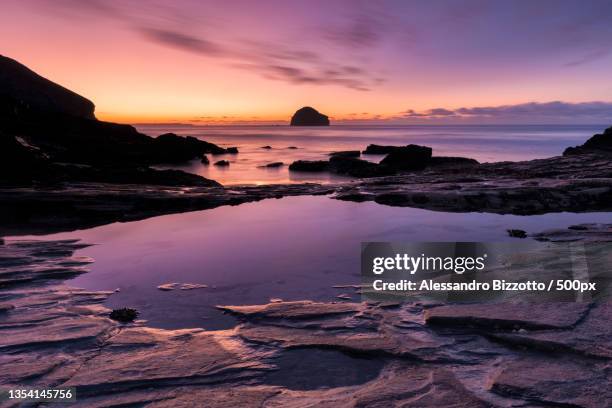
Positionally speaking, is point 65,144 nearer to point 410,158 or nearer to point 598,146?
point 410,158

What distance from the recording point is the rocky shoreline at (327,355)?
4.82 meters

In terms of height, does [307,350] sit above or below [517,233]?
below

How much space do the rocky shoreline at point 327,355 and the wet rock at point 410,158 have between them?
Answer: 2996 cm

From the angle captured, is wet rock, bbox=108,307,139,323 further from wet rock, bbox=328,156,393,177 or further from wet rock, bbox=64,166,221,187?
wet rock, bbox=328,156,393,177

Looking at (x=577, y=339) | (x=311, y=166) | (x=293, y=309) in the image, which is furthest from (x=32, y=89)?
(x=577, y=339)

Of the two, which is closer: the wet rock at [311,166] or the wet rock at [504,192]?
the wet rock at [504,192]

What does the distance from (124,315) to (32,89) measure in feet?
177

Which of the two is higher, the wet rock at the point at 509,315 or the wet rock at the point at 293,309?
the wet rock at the point at 509,315

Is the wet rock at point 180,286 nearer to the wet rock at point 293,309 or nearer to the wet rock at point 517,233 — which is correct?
the wet rock at point 293,309

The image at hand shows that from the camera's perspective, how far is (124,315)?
23.5 ft

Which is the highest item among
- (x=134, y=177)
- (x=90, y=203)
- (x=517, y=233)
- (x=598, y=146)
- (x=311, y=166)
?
(x=598, y=146)

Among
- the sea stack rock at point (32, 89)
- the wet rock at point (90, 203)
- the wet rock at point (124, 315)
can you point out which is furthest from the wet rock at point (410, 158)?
the sea stack rock at point (32, 89)

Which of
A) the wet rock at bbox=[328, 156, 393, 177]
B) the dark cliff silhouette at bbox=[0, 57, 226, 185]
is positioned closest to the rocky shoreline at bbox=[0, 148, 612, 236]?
the dark cliff silhouette at bbox=[0, 57, 226, 185]

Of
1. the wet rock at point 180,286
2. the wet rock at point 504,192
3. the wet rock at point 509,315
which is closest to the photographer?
the wet rock at point 509,315
